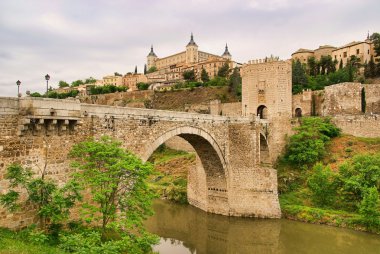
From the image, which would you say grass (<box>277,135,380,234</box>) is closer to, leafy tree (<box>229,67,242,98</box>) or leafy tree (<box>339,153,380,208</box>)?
leafy tree (<box>339,153,380,208</box>)

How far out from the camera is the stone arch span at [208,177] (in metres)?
21.2

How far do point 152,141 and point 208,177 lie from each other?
9274 mm

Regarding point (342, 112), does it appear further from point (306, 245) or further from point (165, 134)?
point (165, 134)

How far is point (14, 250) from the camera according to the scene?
7984mm

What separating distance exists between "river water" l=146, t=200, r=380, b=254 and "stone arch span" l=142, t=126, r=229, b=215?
3.55 feet

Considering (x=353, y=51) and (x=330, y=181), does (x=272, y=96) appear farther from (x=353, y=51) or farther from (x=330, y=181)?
(x=353, y=51)

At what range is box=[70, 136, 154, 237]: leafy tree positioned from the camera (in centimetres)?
1041

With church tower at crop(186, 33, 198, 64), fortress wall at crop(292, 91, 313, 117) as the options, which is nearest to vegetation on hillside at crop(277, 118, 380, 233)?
fortress wall at crop(292, 91, 313, 117)

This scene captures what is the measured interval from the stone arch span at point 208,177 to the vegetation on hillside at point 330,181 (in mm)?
4403

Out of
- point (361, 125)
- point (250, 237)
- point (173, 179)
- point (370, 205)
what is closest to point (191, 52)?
point (173, 179)

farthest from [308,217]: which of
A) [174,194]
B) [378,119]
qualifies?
[378,119]

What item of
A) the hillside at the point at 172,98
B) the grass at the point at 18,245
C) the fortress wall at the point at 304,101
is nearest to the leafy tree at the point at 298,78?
the fortress wall at the point at 304,101

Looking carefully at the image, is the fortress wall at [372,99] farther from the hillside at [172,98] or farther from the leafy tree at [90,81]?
the leafy tree at [90,81]

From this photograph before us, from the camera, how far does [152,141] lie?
15383mm
